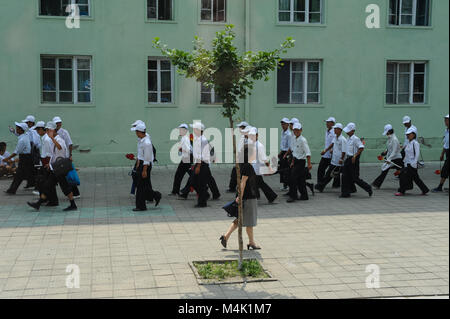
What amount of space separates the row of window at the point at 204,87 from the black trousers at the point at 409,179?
6.69 m

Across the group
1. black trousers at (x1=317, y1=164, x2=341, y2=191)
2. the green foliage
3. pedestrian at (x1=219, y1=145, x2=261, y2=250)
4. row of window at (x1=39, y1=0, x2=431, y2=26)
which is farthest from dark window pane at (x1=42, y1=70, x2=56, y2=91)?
the green foliage

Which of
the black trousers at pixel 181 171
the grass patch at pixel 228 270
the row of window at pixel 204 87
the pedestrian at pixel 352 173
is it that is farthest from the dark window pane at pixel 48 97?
the grass patch at pixel 228 270

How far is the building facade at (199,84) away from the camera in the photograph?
56.7ft

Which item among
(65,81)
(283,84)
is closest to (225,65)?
(65,81)

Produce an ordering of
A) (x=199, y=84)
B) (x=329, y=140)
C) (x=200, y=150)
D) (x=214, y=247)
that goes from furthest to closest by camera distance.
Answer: (x=199, y=84) → (x=329, y=140) → (x=200, y=150) → (x=214, y=247)

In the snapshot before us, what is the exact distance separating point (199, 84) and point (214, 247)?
10714 millimetres

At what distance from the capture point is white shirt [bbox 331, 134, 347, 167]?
1327cm

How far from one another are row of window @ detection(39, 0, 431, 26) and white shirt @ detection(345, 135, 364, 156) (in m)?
7.26

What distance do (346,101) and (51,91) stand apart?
1025 centimetres

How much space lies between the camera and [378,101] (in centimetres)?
1945

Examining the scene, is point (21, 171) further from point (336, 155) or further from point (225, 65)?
point (225, 65)

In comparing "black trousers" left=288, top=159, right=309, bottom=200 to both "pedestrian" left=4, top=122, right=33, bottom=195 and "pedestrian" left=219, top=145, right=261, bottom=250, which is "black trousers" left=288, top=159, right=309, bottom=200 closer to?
"pedestrian" left=219, top=145, right=261, bottom=250

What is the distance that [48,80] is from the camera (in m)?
17.7

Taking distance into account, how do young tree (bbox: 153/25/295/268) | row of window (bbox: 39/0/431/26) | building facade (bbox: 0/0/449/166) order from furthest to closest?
row of window (bbox: 39/0/431/26) < building facade (bbox: 0/0/449/166) < young tree (bbox: 153/25/295/268)
